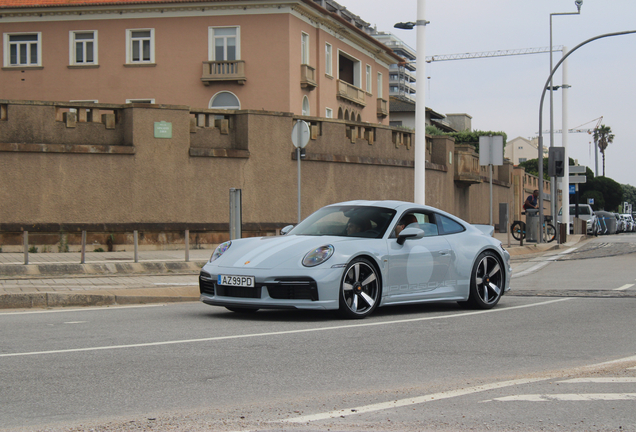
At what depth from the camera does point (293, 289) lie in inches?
338

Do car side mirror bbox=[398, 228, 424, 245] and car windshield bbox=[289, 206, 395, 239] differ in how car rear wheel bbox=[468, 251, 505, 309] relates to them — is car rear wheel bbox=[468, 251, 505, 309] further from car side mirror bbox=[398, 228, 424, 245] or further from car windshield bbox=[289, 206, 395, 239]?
car windshield bbox=[289, 206, 395, 239]

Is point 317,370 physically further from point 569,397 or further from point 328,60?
point 328,60

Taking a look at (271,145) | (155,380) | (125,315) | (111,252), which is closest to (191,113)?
(271,145)

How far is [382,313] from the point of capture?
968 centimetres

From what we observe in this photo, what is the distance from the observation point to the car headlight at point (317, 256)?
8.67 meters

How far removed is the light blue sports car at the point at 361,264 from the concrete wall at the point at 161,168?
1183 centimetres

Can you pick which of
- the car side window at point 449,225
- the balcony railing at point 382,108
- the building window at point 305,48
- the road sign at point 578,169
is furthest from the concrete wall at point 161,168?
the balcony railing at point 382,108

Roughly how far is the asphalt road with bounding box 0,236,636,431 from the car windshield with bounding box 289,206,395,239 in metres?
0.95

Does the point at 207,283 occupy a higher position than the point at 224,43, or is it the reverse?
the point at 224,43


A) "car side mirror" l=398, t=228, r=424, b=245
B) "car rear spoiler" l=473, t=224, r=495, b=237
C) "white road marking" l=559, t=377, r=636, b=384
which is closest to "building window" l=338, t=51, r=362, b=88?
"car rear spoiler" l=473, t=224, r=495, b=237

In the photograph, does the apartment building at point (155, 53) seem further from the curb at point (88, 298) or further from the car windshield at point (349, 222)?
the car windshield at point (349, 222)

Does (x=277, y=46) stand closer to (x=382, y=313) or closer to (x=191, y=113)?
(x=191, y=113)

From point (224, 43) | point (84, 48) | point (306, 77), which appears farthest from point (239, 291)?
point (84, 48)

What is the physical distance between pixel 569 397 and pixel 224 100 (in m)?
33.8
